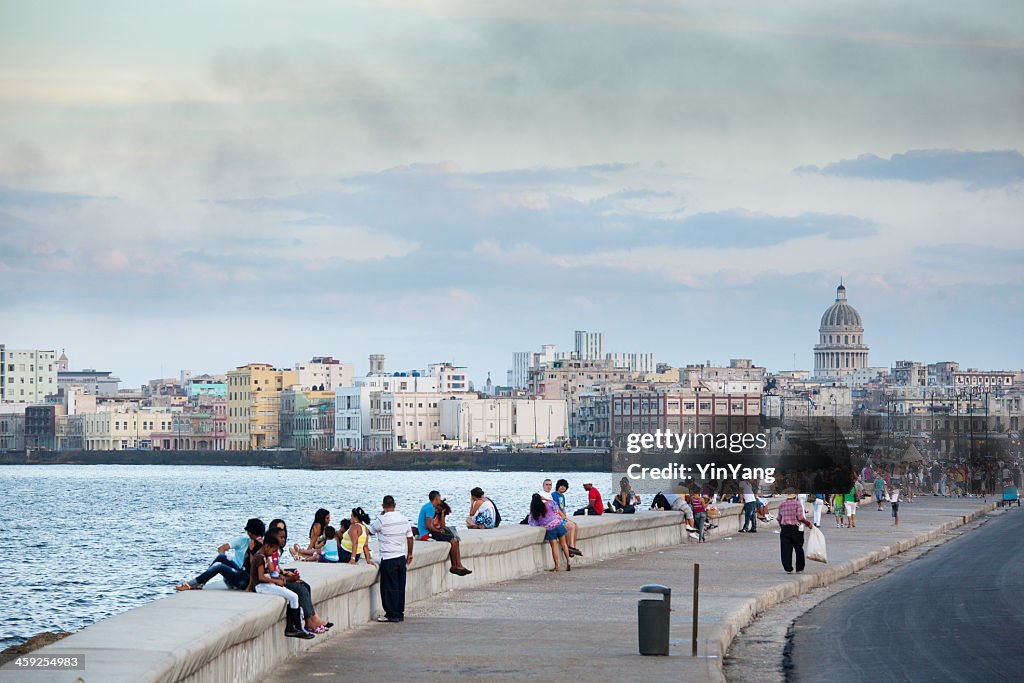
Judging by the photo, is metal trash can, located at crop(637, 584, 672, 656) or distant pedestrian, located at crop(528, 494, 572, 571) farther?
distant pedestrian, located at crop(528, 494, 572, 571)

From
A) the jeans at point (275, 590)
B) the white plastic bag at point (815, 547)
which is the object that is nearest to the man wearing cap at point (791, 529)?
the white plastic bag at point (815, 547)

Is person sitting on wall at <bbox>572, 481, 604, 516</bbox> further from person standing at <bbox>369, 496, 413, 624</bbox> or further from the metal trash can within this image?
the metal trash can

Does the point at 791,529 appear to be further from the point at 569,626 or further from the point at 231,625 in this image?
the point at 231,625

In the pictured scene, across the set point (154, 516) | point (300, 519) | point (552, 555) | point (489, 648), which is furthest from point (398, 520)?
point (154, 516)

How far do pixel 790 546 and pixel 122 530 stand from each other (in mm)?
63590

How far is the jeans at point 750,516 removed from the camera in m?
38.8

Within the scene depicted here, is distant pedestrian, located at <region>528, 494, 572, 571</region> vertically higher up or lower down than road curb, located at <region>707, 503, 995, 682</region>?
higher up

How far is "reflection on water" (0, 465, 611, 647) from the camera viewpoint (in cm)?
4724

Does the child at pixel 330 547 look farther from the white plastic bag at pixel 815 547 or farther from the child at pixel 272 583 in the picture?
the white plastic bag at pixel 815 547

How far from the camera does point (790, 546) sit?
1066 inches

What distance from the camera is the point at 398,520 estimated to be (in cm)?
1777

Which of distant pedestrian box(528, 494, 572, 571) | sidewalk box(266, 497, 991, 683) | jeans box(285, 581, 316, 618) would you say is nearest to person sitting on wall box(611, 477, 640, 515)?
sidewalk box(266, 497, 991, 683)

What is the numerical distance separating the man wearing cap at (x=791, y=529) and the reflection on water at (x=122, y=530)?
17613 mm

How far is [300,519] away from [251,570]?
78.0 metres
